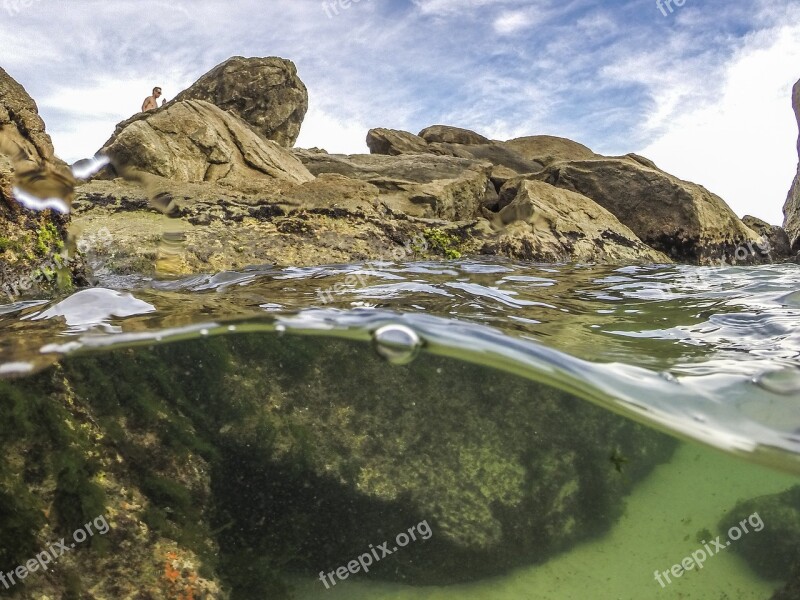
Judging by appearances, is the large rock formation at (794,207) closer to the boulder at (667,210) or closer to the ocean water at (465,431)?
the boulder at (667,210)

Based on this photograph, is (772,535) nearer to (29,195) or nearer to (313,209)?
(313,209)

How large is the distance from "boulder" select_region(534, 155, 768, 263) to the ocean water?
841cm

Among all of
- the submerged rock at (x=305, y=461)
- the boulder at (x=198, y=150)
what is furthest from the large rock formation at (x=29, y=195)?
the boulder at (x=198, y=150)

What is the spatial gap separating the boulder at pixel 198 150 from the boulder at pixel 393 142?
362 inches

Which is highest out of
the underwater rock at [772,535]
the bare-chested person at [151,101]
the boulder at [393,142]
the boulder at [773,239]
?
the bare-chested person at [151,101]

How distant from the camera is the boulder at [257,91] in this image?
18.3m

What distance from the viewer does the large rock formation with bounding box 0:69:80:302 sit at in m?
6.36

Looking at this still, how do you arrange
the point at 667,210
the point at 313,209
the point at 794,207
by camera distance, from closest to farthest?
the point at 313,209, the point at 667,210, the point at 794,207

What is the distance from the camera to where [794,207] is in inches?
690

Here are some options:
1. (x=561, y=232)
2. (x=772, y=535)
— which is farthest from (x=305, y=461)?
(x=561, y=232)

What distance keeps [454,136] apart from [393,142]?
12.9ft

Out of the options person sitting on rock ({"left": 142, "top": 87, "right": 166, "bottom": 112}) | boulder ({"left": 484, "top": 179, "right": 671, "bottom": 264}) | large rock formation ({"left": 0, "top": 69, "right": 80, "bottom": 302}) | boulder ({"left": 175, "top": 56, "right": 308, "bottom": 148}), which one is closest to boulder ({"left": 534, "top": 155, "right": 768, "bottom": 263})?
boulder ({"left": 484, "top": 179, "right": 671, "bottom": 264})

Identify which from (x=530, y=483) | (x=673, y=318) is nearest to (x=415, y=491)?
(x=530, y=483)

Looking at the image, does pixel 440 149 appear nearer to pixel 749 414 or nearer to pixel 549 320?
pixel 549 320
